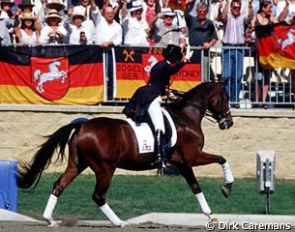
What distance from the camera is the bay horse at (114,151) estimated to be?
15.6 m

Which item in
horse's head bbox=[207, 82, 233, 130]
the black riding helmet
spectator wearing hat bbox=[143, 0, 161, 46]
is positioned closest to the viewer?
the black riding helmet

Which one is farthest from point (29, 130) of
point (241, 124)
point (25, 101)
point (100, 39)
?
point (241, 124)

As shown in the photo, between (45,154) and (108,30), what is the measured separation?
229 inches

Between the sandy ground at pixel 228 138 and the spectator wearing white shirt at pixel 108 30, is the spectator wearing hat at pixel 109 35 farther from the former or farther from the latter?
the sandy ground at pixel 228 138

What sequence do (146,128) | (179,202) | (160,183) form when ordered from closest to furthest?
(146,128), (179,202), (160,183)

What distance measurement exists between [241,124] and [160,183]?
209 centimetres

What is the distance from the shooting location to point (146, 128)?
53.0 ft

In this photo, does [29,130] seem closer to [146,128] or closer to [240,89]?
[240,89]

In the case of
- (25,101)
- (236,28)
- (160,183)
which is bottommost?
(160,183)

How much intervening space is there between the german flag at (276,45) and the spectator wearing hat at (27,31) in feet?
14.4

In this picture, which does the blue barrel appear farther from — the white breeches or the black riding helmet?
the black riding helmet

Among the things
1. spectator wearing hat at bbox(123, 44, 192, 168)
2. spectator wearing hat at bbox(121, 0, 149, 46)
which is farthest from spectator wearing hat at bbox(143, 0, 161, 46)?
spectator wearing hat at bbox(123, 44, 192, 168)

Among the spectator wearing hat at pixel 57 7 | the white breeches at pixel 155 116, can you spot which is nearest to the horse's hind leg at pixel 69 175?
the white breeches at pixel 155 116

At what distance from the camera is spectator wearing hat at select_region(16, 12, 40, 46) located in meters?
21.8
